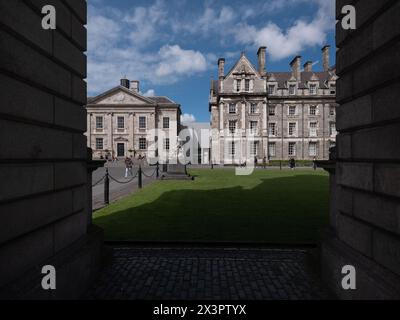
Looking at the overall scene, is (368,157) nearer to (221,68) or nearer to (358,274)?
(358,274)

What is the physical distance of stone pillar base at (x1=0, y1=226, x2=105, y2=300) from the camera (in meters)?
A: 2.56

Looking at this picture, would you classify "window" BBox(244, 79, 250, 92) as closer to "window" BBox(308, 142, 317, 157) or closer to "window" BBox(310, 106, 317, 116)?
"window" BBox(310, 106, 317, 116)

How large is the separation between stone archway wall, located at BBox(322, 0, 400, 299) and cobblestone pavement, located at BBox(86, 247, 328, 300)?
642 millimetres

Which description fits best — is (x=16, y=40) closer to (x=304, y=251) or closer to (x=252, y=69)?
(x=304, y=251)

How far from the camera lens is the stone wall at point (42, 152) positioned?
98.3 inches

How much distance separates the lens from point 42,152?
9.91ft

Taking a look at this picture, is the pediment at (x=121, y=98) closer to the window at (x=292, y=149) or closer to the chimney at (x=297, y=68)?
the window at (x=292, y=149)

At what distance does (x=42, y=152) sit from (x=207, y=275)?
304 centimetres

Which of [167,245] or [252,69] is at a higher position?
[252,69]

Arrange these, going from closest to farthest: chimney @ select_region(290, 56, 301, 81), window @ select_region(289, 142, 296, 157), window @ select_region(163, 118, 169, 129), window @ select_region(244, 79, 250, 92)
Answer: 1. window @ select_region(244, 79, 250, 92)
2. window @ select_region(289, 142, 296, 157)
3. chimney @ select_region(290, 56, 301, 81)
4. window @ select_region(163, 118, 169, 129)

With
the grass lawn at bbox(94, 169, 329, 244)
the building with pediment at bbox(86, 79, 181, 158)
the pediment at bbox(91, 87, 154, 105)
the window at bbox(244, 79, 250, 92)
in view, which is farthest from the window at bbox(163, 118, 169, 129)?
the grass lawn at bbox(94, 169, 329, 244)
